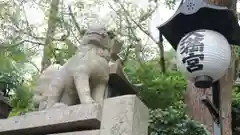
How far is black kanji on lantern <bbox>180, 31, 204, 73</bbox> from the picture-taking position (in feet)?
10.1

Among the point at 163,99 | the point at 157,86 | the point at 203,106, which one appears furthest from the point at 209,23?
the point at 163,99

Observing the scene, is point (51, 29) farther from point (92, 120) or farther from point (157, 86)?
point (92, 120)

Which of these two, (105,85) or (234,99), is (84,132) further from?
(234,99)

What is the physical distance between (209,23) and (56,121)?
1.63m

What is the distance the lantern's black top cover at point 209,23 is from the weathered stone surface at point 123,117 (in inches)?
47.6

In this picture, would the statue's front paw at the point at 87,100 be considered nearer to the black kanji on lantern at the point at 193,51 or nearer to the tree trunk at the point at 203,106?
the black kanji on lantern at the point at 193,51

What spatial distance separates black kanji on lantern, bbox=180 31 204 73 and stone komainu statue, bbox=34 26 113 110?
758 millimetres

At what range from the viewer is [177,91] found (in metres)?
6.27

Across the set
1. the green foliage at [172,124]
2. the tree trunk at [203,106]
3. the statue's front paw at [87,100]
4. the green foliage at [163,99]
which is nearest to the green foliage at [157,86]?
the green foliage at [163,99]

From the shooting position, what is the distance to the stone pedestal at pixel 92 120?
2.21 metres

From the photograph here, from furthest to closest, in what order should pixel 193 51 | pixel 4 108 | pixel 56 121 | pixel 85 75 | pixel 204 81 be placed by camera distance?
pixel 4 108 < pixel 193 51 < pixel 204 81 < pixel 85 75 < pixel 56 121

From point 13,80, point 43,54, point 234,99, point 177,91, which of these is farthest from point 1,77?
point 234,99

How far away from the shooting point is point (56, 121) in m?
2.39

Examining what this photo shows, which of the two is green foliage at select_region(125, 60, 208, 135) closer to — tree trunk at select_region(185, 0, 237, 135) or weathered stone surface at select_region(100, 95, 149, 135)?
tree trunk at select_region(185, 0, 237, 135)
